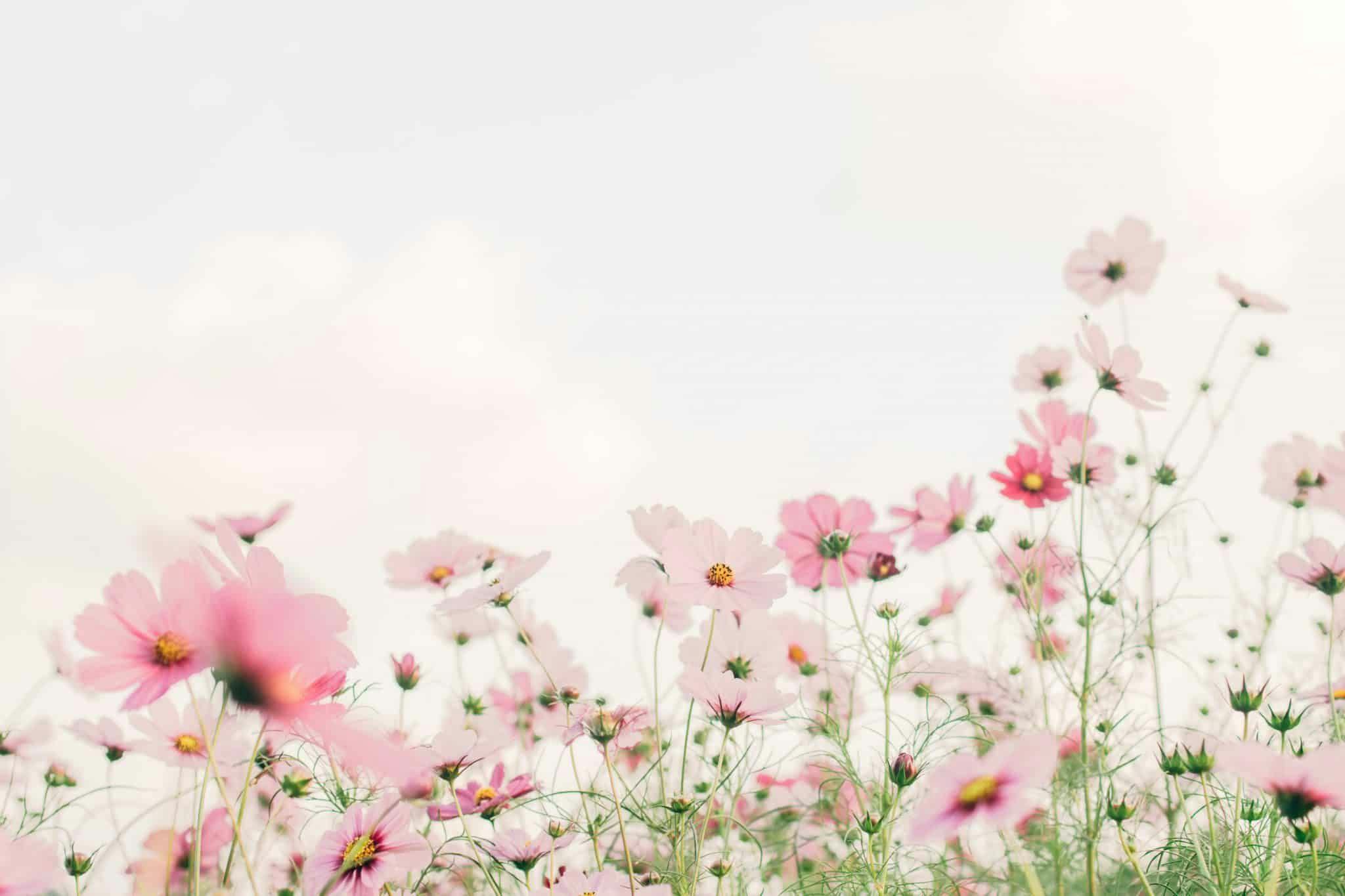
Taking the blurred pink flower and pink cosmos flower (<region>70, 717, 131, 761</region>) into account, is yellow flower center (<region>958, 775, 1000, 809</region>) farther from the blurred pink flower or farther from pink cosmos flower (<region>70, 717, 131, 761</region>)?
the blurred pink flower

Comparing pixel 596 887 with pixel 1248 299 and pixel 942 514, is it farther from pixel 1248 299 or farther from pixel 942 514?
pixel 1248 299

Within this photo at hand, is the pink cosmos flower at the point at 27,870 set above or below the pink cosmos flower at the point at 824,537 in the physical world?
above

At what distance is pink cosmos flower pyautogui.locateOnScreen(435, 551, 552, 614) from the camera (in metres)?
0.86

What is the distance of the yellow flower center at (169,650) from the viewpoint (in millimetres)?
499

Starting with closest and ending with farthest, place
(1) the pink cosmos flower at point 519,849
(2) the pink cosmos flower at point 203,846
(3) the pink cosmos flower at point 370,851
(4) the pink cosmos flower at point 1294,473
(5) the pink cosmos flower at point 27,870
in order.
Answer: (5) the pink cosmos flower at point 27,870 < (3) the pink cosmos flower at point 370,851 < (1) the pink cosmos flower at point 519,849 < (2) the pink cosmos flower at point 203,846 < (4) the pink cosmos flower at point 1294,473

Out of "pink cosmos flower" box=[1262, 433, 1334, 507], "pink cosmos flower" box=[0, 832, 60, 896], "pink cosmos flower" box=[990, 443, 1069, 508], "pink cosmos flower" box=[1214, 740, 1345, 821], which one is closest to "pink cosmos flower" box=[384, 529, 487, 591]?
"pink cosmos flower" box=[990, 443, 1069, 508]

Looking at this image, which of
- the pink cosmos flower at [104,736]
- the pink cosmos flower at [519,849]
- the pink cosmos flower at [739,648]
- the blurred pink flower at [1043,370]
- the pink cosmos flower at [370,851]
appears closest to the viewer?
the pink cosmos flower at [370,851]

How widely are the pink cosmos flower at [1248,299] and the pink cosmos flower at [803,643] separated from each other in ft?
2.50

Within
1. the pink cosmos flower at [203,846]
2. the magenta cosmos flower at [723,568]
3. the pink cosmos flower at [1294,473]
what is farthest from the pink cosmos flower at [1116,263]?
the pink cosmos flower at [203,846]

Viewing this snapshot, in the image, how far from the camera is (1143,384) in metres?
1.19

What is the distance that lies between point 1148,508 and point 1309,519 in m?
0.43

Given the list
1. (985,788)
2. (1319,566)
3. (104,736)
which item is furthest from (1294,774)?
(104,736)

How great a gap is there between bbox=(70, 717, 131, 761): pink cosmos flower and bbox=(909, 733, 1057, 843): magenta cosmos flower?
107cm

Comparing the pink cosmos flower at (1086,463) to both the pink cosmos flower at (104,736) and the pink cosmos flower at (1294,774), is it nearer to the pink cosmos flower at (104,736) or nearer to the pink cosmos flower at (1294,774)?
the pink cosmos flower at (1294,774)
